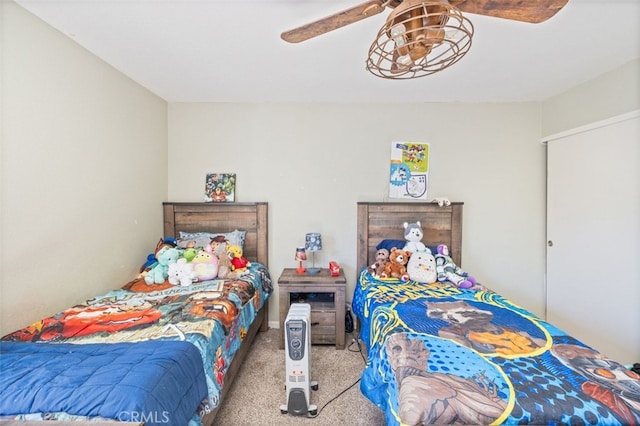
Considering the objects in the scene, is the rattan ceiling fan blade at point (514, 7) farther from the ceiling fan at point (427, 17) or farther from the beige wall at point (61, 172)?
the beige wall at point (61, 172)

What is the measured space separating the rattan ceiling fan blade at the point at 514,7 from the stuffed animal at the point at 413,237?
66.8 inches

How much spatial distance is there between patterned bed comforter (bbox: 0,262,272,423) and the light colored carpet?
0.36m

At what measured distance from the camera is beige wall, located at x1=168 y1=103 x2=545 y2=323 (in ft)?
8.98

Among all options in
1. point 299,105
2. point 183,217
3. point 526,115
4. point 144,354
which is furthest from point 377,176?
point 144,354

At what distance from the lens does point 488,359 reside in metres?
1.17

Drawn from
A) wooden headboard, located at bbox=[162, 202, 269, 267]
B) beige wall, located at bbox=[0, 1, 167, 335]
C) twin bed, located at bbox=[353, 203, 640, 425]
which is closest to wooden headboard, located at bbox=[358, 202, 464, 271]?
twin bed, located at bbox=[353, 203, 640, 425]

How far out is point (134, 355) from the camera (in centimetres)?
111

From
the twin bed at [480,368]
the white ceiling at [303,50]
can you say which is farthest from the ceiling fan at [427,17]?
the twin bed at [480,368]

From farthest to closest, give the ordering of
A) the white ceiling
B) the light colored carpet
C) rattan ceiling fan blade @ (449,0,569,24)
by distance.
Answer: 1. the light colored carpet
2. the white ceiling
3. rattan ceiling fan blade @ (449,0,569,24)

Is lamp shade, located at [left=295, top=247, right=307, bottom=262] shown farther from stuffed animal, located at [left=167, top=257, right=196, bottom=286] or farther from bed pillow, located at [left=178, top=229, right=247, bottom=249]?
stuffed animal, located at [left=167, top=257, right=196, bottom=286]

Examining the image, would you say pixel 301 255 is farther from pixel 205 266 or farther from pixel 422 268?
pixel 422 268

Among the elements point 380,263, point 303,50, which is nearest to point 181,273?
point 380,263

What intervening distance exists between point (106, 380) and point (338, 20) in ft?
5.47

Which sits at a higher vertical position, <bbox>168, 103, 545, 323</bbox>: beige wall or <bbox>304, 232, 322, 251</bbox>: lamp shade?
<bbox>168, 103, 545, 323</bbox>: beige wall
